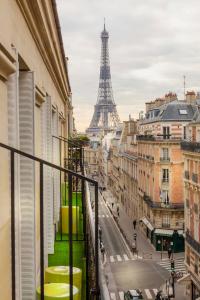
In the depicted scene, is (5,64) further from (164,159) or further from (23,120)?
(164,159)

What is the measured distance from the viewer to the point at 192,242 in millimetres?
36812

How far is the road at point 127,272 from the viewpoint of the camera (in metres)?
38.8

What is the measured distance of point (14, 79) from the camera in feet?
17.9

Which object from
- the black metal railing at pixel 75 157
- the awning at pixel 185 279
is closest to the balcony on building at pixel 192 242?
the awning at pixel 185 279

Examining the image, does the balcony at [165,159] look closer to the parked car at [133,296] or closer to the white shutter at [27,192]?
the parked car at [133,296]

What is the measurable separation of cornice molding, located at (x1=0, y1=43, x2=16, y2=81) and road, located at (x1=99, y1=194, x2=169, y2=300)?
104 ft

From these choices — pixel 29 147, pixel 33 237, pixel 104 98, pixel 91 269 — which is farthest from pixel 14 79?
pixel 104 98

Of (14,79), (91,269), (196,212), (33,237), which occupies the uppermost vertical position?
(14,79)

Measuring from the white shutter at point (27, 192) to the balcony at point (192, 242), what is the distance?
29.8 metres

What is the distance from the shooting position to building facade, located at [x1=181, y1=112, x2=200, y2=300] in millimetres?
35625

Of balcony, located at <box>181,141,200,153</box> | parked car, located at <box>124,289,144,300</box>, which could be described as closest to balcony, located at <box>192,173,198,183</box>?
balcony, located at <box>181,141,200,153</box>

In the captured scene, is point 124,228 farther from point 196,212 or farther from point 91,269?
point 91,269

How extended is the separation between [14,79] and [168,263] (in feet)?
148

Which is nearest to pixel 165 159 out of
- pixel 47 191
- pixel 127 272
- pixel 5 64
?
pixel 127 272
